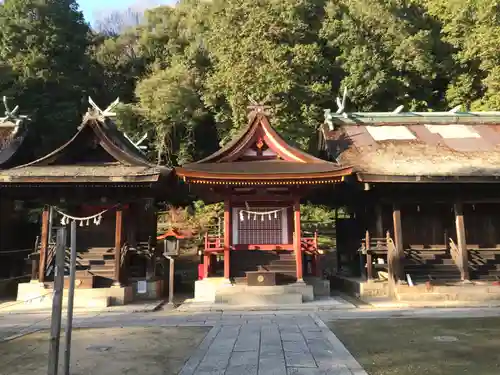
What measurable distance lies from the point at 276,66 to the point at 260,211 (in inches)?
657

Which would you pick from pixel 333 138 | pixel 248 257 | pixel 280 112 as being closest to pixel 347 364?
pixel 248 257

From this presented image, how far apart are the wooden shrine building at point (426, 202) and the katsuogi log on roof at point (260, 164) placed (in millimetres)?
1653

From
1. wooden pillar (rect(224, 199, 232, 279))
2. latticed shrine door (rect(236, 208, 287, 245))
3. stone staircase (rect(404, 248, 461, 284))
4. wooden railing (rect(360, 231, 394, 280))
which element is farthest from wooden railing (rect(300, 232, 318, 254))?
stone staircase (rect(404, 248, 461, 284))

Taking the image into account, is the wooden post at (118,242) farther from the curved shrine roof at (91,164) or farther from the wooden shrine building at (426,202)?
the wooden shrine building at (426,202)

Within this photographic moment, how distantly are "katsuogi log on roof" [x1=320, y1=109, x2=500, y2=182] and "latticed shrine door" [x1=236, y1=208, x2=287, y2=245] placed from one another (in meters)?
3.68

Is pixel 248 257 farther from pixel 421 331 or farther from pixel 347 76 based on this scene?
pixel 347 76

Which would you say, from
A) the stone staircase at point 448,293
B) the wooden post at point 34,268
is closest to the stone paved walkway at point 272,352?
the stone staircase at point 448,293

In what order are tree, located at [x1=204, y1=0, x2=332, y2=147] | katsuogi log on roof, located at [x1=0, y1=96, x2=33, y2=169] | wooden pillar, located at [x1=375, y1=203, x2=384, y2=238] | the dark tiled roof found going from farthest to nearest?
tree, located at [x1=204, y1=0, x2=332, y2=147], katsuogi log on roof, located at [x1=0, y1=96, x2=33, y2=169], wooden pillar, located at [x1=375, y1=203, x2=384, y2=238], the dark tiled roof

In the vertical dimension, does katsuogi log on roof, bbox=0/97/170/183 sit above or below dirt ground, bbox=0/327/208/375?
above

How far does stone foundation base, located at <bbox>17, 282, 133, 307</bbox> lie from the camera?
589 inches

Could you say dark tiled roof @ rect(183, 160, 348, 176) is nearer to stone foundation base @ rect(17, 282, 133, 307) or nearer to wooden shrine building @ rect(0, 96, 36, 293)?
stone foundation base @ rect(17, 282, 133, 307)

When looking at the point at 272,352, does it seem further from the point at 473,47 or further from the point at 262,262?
the point at 473,47

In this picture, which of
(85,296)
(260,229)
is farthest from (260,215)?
(85,296)

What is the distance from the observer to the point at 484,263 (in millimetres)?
16516
